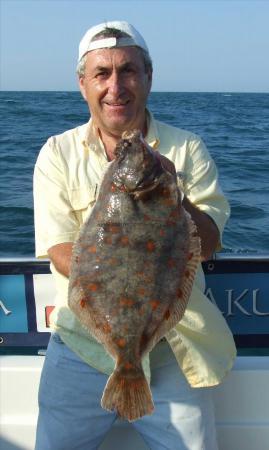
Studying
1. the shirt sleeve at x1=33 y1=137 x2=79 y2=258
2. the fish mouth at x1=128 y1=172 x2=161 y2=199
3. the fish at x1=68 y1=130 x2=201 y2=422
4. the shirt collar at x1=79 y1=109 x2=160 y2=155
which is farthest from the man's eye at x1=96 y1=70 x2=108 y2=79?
the fish mouth at x1=128 y1=172 x2=161 y2=199

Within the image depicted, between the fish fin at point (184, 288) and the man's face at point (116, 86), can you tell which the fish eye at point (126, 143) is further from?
the man's face at point (116, 86)

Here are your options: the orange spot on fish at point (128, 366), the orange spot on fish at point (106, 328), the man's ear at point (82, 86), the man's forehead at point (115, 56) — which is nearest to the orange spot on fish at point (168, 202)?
the orange spot on fish at point (106, 328)

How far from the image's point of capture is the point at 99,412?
304 centimetres

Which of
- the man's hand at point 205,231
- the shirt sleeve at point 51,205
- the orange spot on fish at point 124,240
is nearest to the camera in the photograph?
the orange spot on fish at point 124,240

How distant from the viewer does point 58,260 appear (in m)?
2.87

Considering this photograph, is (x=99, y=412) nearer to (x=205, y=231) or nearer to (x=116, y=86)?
(x=205, y=231)

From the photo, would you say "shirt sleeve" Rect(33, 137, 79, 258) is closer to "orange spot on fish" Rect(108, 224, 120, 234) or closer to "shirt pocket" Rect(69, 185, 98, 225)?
"shirt pocket" Rect(69, 185, 98, 225)

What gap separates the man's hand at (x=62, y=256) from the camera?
9.25ft

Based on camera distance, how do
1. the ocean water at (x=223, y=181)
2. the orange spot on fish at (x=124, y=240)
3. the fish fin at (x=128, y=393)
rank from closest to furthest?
the orange spot on fish at (x=124, y=240) → the fish fin at (x=128, y=393) → the ocean water at (x=223, y=181)

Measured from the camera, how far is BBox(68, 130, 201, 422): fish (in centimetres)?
226

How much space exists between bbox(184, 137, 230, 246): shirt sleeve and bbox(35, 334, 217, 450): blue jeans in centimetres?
79

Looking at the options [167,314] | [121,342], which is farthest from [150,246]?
[121,342]

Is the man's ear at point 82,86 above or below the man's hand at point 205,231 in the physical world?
above

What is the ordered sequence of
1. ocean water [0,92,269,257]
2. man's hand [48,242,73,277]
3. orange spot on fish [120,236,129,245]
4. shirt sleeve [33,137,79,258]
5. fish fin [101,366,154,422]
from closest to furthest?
1. orange spot on fish [120,236,129,245]
2. fish fin [101,366,154,422]
3. man's hand [48,242,73,277]
4. shirt sleeve [33,137,79,258]
5. ocean water [0,92,269,257]
